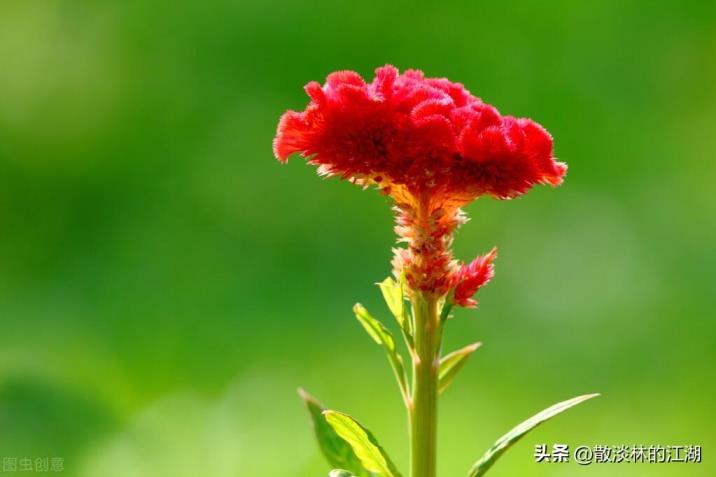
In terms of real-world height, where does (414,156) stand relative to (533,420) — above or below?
above

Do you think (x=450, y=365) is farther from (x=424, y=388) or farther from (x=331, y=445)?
(x=331, y=445)

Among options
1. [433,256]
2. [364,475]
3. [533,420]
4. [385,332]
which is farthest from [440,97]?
[364,475]

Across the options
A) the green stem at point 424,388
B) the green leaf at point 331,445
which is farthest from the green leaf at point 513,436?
the green leaf at point 331,445

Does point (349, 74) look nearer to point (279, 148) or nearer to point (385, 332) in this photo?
point (279, 148)

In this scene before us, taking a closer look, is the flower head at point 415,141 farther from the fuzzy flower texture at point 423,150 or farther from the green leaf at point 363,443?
the green leaf at point 363,443

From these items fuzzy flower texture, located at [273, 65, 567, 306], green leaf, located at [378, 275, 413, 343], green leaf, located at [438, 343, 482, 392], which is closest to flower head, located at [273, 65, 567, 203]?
fuzzy flower texture, located at [273, 65, 567, 306]

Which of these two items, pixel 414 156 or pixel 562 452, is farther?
pixel 562 452
